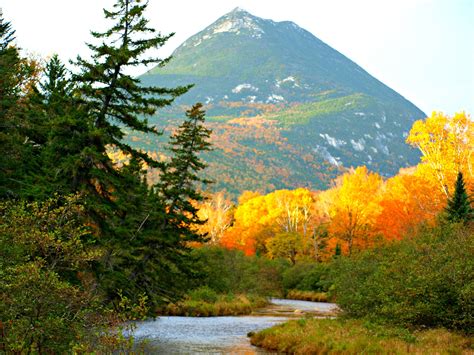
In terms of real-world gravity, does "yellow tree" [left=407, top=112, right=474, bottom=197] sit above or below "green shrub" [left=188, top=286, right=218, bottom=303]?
above

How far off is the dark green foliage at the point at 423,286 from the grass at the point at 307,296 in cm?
3468

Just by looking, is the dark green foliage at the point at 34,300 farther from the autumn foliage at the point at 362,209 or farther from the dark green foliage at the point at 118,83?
the autumn foliage at the point at 362,209

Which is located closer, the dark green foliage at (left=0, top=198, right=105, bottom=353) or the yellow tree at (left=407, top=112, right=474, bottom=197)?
the dark green foliage at (left=0, top=198, right=105, bottom=353)

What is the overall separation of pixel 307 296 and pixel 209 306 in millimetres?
24213

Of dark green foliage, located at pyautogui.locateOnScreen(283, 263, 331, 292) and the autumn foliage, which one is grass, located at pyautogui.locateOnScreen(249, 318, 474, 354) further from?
dark green foliage, located at pyautogui.locateOnScreen(283, 263, 331, 292)

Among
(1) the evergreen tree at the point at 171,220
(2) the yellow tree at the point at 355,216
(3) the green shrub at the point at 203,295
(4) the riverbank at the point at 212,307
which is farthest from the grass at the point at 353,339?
(2) the yellow tree at the point at 355,216

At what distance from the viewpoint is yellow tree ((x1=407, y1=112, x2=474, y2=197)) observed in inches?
1818

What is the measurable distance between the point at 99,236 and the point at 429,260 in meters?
13.8

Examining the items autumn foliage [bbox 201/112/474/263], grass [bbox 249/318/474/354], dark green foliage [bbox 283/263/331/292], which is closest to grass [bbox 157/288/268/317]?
autumn foliage [bbox 201/112/474/263]

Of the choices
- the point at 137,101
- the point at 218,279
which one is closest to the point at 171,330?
the point at 137,101

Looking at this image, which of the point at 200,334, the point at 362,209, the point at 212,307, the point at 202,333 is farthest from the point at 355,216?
the point at 200,334

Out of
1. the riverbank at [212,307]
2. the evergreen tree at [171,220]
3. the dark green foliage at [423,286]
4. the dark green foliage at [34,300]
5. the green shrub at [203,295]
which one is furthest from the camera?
the green shrub at [203,295]

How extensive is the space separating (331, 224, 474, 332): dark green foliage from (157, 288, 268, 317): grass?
54.3 feet

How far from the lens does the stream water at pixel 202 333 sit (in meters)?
22.7
